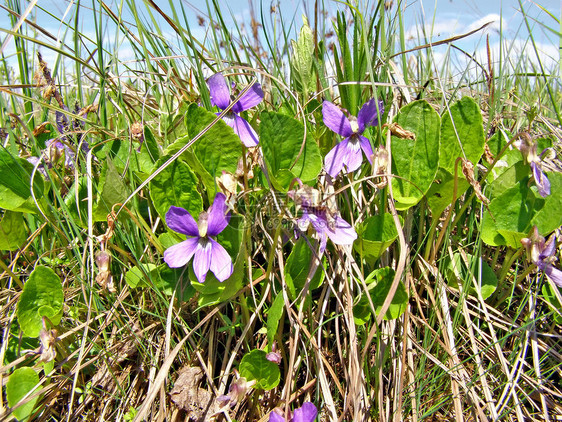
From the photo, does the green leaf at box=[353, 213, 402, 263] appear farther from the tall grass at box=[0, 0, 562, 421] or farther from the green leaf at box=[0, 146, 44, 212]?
the green leaf at box=[0, 146, 44, 212]

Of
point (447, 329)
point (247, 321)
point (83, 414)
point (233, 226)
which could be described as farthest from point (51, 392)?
point (447, 329)

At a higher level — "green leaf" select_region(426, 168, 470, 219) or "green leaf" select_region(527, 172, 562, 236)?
"green leaf" select_region(426, 168, 470, 219)

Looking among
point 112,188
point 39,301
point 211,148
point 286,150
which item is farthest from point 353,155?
point 39,301

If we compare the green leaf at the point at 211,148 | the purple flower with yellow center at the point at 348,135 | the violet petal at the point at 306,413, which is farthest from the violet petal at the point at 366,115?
the violet petal at the point at 306,413

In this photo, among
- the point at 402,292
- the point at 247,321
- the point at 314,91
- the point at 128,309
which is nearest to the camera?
the point at 402,292

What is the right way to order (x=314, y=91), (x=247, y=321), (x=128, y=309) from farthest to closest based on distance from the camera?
(x=314, y=91)
(x=128, y=309)
(x=247, y=321)

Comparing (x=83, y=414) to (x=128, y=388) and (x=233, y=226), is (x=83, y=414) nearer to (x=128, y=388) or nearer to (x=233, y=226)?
(x=128, y=388)

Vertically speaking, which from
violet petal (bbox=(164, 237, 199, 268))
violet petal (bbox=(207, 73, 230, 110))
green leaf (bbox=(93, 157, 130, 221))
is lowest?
violet petal (bbox=(164, 237, 199, 268))

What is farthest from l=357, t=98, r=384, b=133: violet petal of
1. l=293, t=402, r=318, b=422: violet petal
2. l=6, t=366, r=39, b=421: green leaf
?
l=6, t=366, r=39, b=421: green leaf
